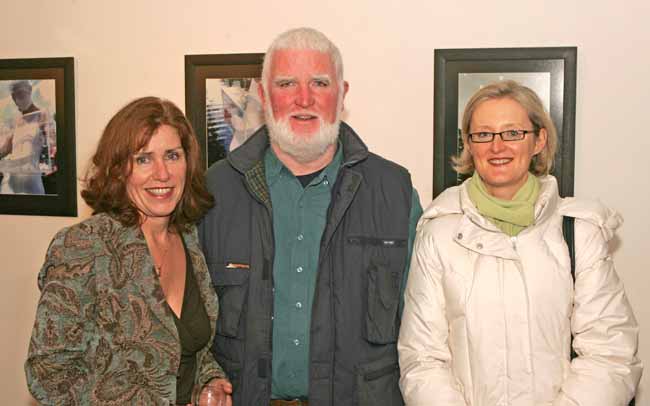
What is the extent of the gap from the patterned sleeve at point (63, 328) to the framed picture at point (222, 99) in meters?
1.43

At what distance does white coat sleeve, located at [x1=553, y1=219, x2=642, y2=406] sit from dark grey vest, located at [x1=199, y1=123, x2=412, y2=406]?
1.95 feet

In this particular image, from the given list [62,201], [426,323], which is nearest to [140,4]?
[62,201]

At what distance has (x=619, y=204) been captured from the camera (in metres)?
2.87

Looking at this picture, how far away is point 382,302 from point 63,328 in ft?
3.32

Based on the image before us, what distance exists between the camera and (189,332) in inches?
79.4

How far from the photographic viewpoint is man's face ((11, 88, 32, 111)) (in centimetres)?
346

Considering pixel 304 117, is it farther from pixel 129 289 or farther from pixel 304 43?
pixel 129 289

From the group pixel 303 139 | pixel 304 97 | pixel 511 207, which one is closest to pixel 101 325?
pixel 303 139

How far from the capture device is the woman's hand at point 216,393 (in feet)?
6.64

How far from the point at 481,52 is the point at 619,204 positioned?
90 centimetres

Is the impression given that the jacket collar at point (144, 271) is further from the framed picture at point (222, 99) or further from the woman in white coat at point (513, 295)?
the framed picture at point (222, 99)

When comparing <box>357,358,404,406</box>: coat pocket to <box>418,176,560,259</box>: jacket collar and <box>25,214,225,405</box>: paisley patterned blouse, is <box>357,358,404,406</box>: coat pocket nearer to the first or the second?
<box>418,176,560,259</box>: jacket collar

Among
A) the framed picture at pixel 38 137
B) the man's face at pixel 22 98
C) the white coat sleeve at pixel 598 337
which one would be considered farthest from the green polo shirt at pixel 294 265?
the man's face at pixel 22 98

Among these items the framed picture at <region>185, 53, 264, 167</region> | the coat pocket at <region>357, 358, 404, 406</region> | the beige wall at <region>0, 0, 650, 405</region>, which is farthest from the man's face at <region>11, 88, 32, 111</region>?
the coat pocket at <region>357, 358, 404, 406</region>
